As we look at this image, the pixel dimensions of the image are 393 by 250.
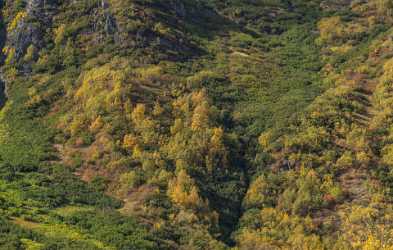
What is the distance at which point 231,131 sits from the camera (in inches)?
3433

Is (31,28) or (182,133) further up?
(31,28)

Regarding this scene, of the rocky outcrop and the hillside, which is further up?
the rocky outcrop

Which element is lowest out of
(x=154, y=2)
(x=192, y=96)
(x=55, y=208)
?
(x=55, y=208)

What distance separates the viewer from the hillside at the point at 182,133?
67.2 metres

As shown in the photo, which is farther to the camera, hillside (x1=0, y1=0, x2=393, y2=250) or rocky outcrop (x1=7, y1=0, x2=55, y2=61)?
rocky outcrop (x1=7, y1=0, x2=55, y2=61)

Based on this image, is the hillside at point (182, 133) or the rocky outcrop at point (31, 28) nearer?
the hillside at point (182, 133)

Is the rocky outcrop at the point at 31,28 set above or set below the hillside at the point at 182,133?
above

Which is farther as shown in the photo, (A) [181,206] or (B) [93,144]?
(B) [93,144]

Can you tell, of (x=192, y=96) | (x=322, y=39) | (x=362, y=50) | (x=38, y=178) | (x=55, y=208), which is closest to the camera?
(x=55, y=208)

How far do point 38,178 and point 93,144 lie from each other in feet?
33.0

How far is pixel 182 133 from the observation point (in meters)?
82.6

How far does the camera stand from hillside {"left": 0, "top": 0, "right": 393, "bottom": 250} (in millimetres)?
67250

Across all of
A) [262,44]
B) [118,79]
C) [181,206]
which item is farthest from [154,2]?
[181,206]

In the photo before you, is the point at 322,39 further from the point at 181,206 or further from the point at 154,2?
the point at 181,206
